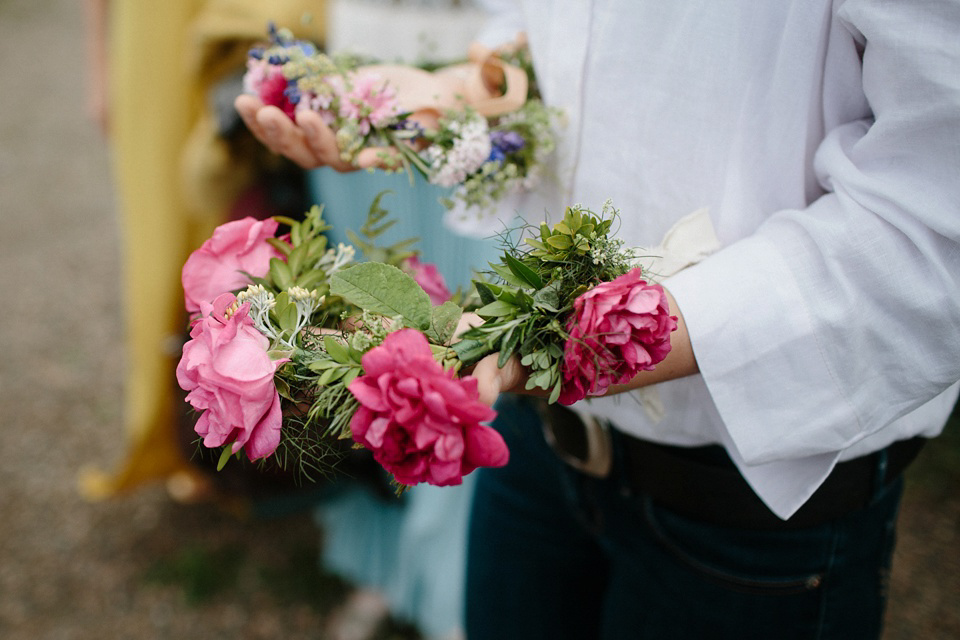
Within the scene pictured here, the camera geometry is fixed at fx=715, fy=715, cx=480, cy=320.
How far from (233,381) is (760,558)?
2.22 ft

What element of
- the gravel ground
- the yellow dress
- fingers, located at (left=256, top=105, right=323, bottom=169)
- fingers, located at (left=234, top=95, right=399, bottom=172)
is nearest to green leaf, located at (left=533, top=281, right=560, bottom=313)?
fingers, located at (left=234, top=95, right=399, bottom=172)

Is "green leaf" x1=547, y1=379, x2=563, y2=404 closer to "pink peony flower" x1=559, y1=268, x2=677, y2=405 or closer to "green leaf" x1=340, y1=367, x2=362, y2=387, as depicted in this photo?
"pink peony flower" x1=559, y1=268, x2=677, y2=405

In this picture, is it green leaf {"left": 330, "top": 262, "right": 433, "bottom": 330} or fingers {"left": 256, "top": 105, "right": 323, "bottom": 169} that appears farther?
fingers {"left": 256, "top": 105, "right": 323, "bottom": 169}

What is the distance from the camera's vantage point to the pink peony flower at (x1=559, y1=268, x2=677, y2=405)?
611mm

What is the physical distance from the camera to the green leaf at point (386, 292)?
66 cm

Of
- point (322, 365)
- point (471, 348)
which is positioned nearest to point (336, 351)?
point (322, 365)

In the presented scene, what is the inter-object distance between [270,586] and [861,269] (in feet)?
6.99

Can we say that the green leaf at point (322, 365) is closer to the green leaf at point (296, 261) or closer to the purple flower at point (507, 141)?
the green leaf at point (296, 261)

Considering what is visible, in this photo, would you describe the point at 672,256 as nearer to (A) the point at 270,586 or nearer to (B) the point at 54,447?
(A) the point at 270,586

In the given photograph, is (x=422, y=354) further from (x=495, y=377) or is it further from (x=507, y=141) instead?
(x=507, y=141)

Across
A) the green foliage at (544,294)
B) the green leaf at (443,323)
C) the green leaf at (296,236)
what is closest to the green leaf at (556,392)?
the green foliage at (544,294)

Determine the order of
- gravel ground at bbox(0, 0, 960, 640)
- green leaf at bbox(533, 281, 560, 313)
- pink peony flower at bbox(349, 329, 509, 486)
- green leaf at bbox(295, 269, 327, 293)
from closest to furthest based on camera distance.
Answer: pink peony flower at bbox(349, 329, 509, 486) < green leaf at bbox(533, 281, 560, 313) < green leaf at bbox(295, 269, 327, 293) < gravel ground at bbox(0, 0, 960, 640)

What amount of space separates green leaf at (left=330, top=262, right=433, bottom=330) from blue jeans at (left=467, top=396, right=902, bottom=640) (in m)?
0.45

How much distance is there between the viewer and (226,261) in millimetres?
788
